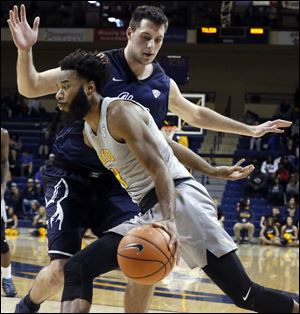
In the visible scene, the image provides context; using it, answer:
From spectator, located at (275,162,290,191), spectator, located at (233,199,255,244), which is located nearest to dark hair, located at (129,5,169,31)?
spectator, located at (233,199,255,244)

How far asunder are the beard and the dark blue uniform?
27.0 inches

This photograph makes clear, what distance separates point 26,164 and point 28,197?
195cm

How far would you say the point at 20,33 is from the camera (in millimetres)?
3828

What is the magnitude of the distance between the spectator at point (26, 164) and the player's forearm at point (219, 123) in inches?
521

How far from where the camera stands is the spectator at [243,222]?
47.8 feet

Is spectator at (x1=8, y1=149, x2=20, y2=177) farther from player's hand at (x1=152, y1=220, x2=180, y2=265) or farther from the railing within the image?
player's hand at (x1=152, y1=220, x2=180, y2=265)

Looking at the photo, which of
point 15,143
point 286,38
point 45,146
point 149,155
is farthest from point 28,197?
point 149,155

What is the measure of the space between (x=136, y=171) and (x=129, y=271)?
56cm

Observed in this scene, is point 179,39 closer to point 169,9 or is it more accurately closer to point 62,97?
point 169,9

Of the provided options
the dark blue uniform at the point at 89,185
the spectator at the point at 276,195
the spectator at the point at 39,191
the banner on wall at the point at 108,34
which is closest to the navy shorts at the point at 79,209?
the dark blue uniform at the point at 89,185

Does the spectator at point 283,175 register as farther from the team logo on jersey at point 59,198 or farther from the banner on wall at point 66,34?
the team logo on jersey at point 59,198

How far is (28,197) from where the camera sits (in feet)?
52.1

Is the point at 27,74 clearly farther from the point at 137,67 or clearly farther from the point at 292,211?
the point at 292,211

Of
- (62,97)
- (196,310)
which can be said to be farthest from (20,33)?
(196,310)
